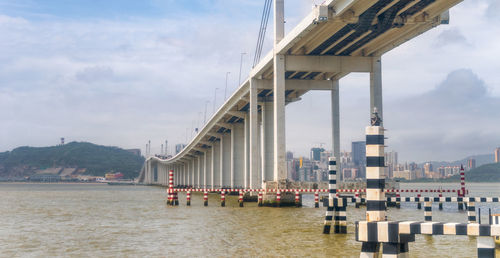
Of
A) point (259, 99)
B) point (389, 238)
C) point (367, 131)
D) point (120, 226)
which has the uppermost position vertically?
point (259, 99)

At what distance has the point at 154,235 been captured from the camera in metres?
17.3

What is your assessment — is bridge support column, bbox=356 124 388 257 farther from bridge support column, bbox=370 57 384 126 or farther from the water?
bridge support column, bbox=370 57 384 126

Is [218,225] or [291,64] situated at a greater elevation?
[291,64]

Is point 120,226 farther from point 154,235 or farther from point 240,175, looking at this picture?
point 240,175

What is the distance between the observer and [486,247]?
7.05 meters

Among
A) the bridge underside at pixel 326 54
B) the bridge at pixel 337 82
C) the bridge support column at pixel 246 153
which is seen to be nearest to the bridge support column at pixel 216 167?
the bridge at pixel 337 82

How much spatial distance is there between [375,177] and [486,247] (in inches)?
65.2

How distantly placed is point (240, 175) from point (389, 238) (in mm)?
60987

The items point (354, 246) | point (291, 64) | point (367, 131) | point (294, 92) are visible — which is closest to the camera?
point (367, 131)

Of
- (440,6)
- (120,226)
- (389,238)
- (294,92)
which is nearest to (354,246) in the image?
(389,238)

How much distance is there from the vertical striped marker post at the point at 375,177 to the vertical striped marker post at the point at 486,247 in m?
1.26

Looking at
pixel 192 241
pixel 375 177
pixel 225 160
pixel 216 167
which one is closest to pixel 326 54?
pixel 192 241

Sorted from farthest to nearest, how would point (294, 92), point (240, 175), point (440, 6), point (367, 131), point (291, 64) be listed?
point (240, 175), point (294, 92), point (291, 64), point (440, 6), point (367, 131)

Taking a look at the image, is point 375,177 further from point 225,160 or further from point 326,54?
point 225,160
